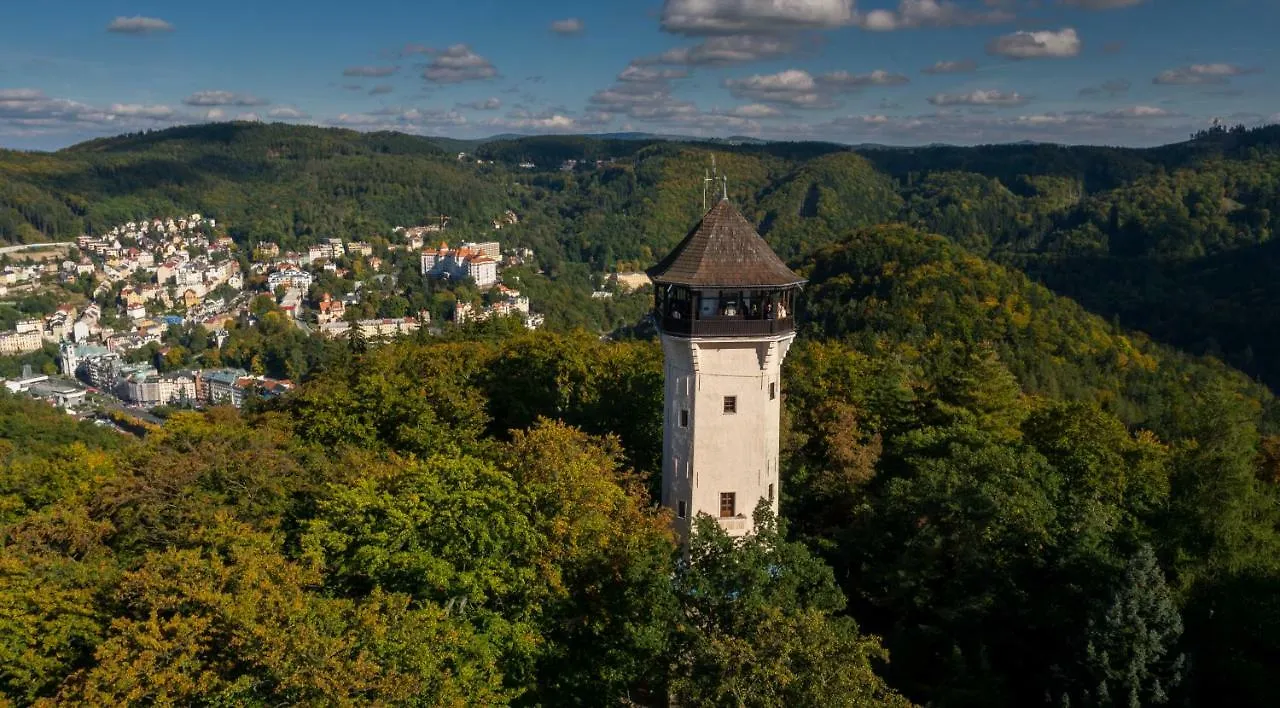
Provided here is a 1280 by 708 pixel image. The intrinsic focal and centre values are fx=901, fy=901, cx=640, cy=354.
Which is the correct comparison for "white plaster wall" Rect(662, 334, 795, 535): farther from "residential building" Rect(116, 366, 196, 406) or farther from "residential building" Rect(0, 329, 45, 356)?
"residential building" Rect(0, 329, 45, 356)

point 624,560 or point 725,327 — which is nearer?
point 624,560

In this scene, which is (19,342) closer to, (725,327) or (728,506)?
(728,506)

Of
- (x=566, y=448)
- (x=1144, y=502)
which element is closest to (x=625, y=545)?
(x=566, y=448)

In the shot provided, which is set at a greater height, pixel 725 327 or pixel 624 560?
pixel 725 327

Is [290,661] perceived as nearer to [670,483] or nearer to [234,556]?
[234,556]

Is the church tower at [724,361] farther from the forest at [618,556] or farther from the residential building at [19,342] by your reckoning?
the residential building at [19,342]

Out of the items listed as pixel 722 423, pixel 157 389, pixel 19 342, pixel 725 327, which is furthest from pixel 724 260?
pixel 19 342
